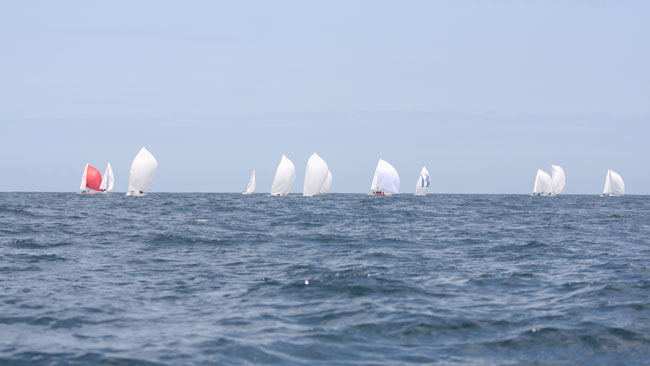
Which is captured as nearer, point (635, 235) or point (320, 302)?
point (320, 302)

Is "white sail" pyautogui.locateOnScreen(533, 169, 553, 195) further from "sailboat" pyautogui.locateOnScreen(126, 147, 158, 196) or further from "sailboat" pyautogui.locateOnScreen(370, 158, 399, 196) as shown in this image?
"sailboat" pyautogui.locateOnScreen(126, 147, 158, 196)

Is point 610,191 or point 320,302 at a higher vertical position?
point 610,191

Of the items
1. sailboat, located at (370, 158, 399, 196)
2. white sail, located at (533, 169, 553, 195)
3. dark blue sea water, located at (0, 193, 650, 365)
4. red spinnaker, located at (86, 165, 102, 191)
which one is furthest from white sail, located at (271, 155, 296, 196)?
dark blue sea water, located at (0, 193, 650, 365)

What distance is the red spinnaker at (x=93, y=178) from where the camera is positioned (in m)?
105

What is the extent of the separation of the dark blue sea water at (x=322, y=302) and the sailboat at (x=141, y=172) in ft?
223

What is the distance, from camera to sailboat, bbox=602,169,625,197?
133250 millimetres

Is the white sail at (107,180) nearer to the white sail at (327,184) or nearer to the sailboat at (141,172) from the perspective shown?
the sailboat at (141,172)

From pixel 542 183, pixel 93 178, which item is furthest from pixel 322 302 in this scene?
pixel 542 183

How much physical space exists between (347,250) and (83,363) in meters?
12.3

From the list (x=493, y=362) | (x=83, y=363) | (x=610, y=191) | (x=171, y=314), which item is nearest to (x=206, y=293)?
(x=171, y=314)

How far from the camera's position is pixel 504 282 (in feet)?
43.3

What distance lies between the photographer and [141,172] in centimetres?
8712

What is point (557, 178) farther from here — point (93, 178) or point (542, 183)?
point (93, 178)

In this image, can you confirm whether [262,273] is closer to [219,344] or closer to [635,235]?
[219,344]
